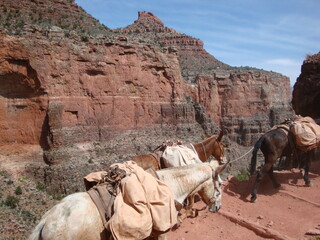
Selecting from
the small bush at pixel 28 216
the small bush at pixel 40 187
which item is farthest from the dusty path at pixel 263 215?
the small bush at pixel 40 187

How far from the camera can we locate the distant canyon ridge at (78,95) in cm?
2302

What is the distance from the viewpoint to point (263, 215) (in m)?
8.81

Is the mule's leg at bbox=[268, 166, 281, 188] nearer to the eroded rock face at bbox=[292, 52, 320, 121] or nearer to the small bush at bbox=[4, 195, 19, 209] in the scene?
the eroded rock face at bbox=[292, 52, 320, 121]

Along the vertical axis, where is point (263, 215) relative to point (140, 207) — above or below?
below

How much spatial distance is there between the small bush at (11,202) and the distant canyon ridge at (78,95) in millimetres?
4605

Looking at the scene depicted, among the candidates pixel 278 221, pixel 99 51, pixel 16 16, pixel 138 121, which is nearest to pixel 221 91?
pixel 138 121

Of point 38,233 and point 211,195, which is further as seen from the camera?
point 211,195

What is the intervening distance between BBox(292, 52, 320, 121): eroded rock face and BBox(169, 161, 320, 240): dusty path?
23.7 feet

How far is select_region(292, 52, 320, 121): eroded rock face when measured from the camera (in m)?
17.1

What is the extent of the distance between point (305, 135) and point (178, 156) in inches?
173

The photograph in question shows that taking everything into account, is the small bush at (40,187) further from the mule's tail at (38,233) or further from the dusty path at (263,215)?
the mule's tail at (38,233)

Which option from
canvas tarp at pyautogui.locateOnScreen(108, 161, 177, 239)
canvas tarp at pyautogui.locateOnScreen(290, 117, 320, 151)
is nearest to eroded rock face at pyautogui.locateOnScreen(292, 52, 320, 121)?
canvas tarp at pyautogui.locateOnScreen(290, 117, 320, 151)

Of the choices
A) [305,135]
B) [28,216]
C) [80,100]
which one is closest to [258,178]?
[305,135]

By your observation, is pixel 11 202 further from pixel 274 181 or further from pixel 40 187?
pixel 274 181
